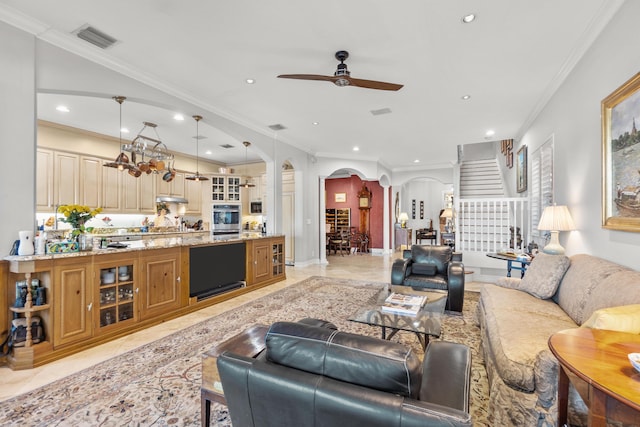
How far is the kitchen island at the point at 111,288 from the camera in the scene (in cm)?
250

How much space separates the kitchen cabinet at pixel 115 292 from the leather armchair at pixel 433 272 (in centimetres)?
311

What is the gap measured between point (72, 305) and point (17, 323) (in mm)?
357

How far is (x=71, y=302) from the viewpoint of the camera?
2686 mm

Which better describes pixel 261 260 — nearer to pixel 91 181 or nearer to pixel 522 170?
pixel 91 181

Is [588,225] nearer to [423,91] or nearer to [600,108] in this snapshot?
[600,108]

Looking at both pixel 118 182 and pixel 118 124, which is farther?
pixel 118 182

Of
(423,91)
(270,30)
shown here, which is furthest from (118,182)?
(423,91)

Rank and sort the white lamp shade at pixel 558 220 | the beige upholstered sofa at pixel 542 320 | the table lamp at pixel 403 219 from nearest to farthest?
the beige upholstered sofa at pixel 542 320, the white lamp shade at pixel 558 220, the table lamp at pixel 403 219

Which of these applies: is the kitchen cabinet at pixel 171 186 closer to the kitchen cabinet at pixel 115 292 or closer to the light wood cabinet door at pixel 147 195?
the light wood cabinet door at pixel 147 195

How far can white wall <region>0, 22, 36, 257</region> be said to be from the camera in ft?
8.13

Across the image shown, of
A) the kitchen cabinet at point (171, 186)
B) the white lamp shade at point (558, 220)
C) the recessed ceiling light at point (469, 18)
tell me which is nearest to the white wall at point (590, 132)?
the white lamp shade at point (558, 220)

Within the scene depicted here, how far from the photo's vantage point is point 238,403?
105 centimetres

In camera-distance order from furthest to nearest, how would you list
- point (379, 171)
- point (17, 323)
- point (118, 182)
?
point (379, 171), point (118, 182), point (17, 323)

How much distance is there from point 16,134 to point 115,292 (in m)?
1.65
